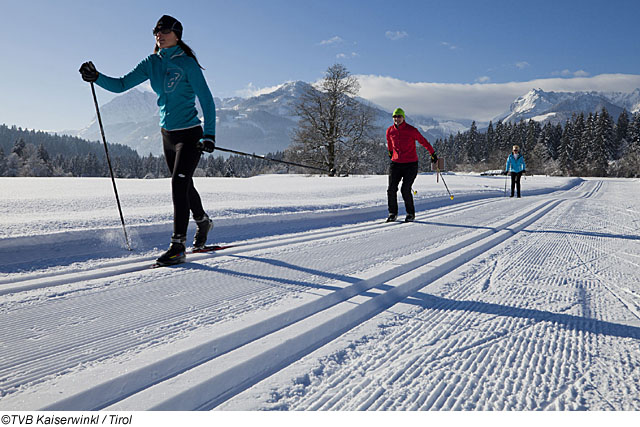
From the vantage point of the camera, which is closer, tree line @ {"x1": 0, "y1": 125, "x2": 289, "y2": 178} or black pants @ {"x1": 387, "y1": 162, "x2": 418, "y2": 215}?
black pants @ {"x1": 387, "y1": 162, "x2": 418, "y2": 215}

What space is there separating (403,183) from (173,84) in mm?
4343

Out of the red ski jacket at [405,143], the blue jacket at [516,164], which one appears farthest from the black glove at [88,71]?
the blue jacket at [516,164]

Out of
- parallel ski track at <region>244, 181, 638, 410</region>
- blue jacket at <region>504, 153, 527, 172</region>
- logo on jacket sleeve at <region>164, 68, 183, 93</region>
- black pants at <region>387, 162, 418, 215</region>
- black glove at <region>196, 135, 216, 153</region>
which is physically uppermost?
logo on jacket sleeve at <region>164, 68, 183, 93</region>

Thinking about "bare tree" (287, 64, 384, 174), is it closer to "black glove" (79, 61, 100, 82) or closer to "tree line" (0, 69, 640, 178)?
"tree line" (0, 69, 640, 178)

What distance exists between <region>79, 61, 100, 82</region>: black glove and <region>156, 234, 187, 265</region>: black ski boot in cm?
151

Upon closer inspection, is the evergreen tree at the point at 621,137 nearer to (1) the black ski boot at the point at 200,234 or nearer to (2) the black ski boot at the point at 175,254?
(1) the black ski boot at the point at 200,234

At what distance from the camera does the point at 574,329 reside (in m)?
1.76

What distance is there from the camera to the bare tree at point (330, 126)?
25.1m

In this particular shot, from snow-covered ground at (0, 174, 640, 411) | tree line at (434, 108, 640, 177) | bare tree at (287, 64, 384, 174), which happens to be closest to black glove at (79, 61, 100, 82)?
snow-covered ground at (0, 174, 640, 411)

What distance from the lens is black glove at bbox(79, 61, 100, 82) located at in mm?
2848

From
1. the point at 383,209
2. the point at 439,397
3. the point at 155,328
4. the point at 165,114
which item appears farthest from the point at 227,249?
the point at 383,209

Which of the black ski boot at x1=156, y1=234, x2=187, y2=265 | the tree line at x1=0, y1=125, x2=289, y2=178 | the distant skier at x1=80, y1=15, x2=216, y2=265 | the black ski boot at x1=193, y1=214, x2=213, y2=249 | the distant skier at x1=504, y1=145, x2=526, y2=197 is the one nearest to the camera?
the black ski boot at x1=156, y1=234, x2=187, y2=265

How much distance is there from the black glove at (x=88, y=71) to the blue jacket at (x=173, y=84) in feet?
0.23

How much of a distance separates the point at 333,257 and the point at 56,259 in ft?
7.99
